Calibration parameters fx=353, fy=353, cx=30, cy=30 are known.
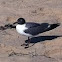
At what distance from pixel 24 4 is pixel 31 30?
113 inches

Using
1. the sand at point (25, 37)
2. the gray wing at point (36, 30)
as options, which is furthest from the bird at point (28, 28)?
the sand at point (25, 37)

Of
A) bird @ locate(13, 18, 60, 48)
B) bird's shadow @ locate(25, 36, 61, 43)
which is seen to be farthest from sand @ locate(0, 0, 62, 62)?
bird @ locate(13, 18, 60, 48)

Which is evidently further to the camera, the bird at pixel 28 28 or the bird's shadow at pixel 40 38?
the bird's shadow at pixel 40 38

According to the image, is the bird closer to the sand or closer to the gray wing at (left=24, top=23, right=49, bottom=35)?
the gray wing at (left=24, top=23, right=49, bottom=35)

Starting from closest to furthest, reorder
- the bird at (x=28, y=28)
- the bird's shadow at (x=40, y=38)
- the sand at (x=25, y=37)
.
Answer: the sand at (x=25, y=37), the bird at (x=28, y=28), the bird's shadow at (x=40, y=38)

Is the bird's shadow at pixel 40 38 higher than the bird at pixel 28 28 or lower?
lower

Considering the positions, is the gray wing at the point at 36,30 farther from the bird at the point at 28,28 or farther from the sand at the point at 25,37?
the sand at the point at 25,37

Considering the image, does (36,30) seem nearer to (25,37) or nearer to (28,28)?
(28,28)

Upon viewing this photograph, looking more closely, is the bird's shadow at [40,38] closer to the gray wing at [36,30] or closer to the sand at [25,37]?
the sand at [25,37]

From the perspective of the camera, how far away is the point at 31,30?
7668mm

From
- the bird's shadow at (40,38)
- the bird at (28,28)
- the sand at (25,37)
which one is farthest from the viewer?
the bird's shadow at (40,38)

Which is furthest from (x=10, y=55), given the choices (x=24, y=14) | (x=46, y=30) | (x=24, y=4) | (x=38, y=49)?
(x=24, y=4)

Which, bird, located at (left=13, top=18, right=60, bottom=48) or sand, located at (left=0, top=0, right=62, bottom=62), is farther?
bird, located at (left=13, top=18, right=60, bottom=48)

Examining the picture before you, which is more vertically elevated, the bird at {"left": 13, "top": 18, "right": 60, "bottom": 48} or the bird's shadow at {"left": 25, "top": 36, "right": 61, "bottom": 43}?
the bird at {"left": 13, "top": 18, "right": 60, "bottom": 48}
